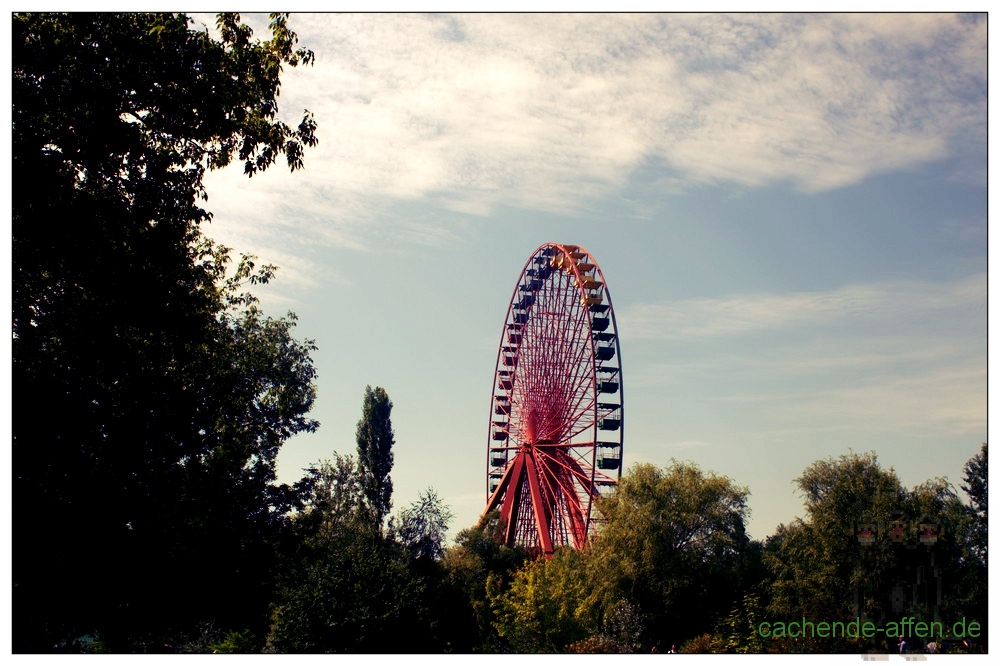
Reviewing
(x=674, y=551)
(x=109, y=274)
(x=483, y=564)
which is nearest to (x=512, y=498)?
(x=483, y=564)

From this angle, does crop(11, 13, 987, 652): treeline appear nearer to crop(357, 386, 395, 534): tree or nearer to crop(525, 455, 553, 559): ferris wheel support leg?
crop(525, 455, 553, 559): ferris wheel support leg

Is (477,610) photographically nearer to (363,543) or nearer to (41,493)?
(363,543)

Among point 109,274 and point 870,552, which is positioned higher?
point 109,274

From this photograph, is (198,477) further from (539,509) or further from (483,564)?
(483,564)

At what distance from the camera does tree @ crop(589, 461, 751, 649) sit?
103 feet

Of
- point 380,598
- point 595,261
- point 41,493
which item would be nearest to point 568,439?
point 595,261

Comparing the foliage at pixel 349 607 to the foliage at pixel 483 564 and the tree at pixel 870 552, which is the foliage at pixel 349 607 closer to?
the tree at pixel 870 552

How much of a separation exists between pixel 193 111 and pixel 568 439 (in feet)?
96.6

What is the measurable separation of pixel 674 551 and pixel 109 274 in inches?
945

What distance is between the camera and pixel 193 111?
1373 cm

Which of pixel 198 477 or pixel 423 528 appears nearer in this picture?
pixel 198 477

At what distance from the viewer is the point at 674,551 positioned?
32.9m

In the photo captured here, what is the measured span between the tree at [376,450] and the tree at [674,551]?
1443cm

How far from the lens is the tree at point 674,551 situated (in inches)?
1233
